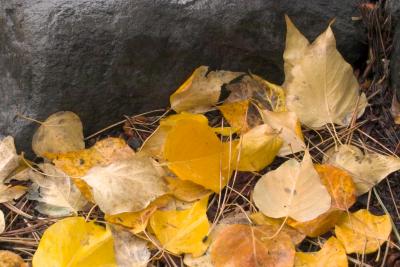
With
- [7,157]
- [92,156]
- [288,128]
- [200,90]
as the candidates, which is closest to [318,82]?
[288,128]

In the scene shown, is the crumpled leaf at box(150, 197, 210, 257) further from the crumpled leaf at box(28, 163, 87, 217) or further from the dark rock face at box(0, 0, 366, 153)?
the dark rock face at box(0, 0, 366, 153)

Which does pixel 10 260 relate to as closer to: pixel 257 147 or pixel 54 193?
pixel 54 193

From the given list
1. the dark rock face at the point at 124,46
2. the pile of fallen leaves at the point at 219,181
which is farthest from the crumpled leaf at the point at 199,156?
the dark rock face at the point at 124,46

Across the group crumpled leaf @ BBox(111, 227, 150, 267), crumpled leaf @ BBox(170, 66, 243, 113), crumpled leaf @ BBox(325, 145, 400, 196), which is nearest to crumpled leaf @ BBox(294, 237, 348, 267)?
crumpled leaf @ BBox(325, 145, 400, 196)

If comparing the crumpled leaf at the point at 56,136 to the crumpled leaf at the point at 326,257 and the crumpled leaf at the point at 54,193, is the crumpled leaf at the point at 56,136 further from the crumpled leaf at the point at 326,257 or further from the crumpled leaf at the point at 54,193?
the crumpled leaf at the point at 326,257

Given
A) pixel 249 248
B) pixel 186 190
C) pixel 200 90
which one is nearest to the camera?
pixel 249 248

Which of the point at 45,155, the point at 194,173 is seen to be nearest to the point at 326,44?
the point at 194,173

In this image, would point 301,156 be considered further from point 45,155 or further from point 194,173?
point 45,155
